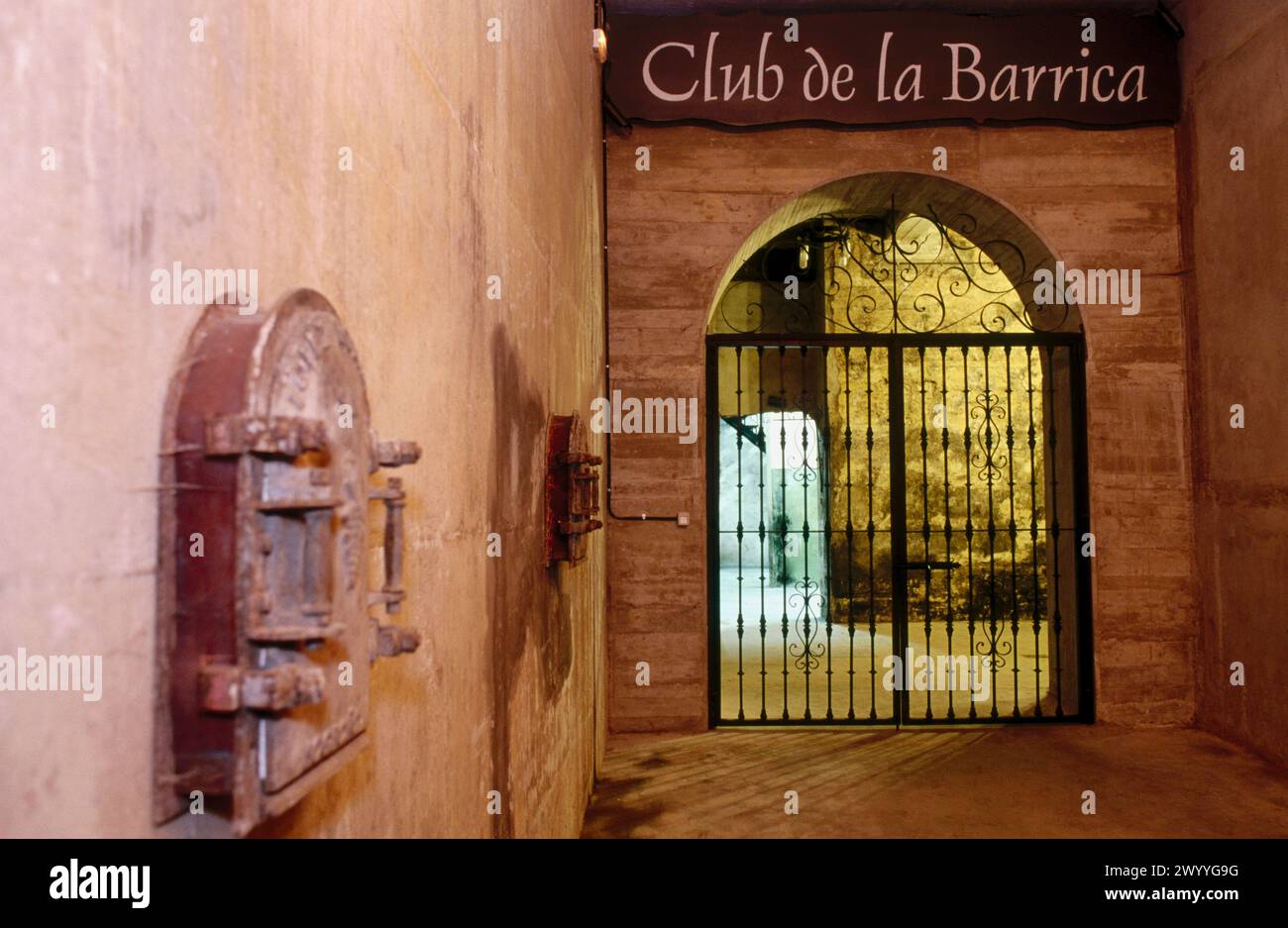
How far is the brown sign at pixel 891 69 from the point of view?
17.7 feet

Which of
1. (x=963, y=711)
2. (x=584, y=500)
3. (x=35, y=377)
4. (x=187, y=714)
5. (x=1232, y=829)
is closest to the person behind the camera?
(x=35, y=377)

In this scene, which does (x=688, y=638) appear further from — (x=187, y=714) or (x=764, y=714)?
(x=187, y=714)

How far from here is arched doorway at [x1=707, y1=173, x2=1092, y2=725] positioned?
5.35 m

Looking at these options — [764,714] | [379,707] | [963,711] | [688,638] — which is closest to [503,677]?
[379,707]

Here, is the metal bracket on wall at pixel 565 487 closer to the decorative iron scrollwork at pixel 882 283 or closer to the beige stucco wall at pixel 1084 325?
the beige stucco wall at pixel 1084 325

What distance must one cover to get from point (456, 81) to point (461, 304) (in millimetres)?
450

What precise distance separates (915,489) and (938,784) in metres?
5.80

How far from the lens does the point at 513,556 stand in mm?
2221

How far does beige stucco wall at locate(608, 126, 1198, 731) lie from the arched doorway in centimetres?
14

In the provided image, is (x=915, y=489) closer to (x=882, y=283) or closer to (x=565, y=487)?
(x=882, y=283)

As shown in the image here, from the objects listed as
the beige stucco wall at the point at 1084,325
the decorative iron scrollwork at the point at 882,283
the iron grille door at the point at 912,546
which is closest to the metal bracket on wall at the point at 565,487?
the iron grille door at the point at 912,546

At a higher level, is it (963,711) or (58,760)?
(58,760)

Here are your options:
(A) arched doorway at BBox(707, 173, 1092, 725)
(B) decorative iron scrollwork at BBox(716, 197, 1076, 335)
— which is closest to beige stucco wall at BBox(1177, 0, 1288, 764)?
(A) arched doorway at BBox(707, 173, 1092, 725)

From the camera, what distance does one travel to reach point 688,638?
526 centimetres
